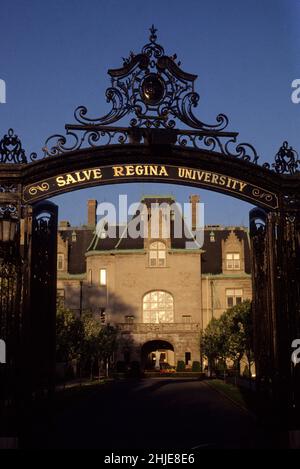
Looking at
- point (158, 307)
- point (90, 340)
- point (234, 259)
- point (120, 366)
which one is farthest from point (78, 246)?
point (90, 340)

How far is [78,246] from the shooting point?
6738 centimetres

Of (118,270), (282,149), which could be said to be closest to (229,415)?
(282,149)

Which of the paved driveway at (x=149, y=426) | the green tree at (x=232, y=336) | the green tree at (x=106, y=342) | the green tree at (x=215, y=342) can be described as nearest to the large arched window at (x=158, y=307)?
the green tree at (x=215, y=342)

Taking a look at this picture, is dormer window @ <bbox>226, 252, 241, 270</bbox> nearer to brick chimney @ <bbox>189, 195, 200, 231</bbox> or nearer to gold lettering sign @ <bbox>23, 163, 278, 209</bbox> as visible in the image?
brick chimney @ <bbox>189, 195, 200, 231</bbox>

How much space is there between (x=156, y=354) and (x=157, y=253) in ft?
35.3

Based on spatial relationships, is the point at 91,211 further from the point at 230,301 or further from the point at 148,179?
the point at 148,179

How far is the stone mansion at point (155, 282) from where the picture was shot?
201 feet

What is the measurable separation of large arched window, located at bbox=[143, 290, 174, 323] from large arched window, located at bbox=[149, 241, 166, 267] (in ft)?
9.04

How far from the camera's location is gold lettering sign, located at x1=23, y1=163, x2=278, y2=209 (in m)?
10.6

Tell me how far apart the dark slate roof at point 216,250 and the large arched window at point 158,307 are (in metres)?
4.93

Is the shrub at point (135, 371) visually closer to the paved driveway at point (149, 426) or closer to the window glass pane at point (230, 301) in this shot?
the window glass pane at point (230, 301)

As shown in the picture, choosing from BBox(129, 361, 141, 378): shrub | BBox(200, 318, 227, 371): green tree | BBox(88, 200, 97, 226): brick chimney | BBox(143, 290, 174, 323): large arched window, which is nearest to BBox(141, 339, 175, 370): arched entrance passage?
BBox(143, 290, 174, 323): large arched window

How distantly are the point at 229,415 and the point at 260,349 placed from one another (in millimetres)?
7725
